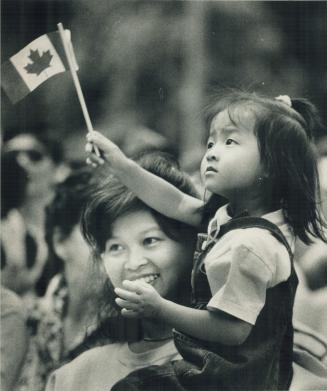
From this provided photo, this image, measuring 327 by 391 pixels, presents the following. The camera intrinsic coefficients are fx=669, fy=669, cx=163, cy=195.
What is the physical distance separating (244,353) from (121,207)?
1.60ft

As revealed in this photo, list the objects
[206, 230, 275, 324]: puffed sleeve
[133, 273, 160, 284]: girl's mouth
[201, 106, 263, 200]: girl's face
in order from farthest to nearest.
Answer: [133, 273, 160, 284]: girl's mouth
[201, 106, 263, 200]: girl's face
[206, 230, 275, 324]: puffed sleeve

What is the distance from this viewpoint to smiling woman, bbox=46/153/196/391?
5.56ft

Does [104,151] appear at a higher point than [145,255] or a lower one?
higher

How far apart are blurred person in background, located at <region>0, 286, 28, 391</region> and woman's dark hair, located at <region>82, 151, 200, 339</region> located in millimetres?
239

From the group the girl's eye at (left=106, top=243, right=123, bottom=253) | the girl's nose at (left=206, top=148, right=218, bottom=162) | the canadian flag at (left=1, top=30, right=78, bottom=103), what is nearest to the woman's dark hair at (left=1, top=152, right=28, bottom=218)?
the canadian flag at (left=1, top=30, right=78, bottom=103)

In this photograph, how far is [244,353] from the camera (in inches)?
60.7

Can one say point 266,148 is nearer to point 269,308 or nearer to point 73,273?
point 269,308

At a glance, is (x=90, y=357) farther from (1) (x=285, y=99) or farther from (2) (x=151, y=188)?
(1) (x=285, y=99)

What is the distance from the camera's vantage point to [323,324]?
1.69 metres

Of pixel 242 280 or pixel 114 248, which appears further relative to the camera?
pixel 114 248

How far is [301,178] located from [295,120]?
0.14 metres

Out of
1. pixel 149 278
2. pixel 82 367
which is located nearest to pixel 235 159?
pixel 149 278

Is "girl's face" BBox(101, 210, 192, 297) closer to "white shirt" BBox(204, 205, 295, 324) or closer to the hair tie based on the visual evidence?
"white shirt" BBox(204, 205, 295, 324)

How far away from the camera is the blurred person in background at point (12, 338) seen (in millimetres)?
1764
